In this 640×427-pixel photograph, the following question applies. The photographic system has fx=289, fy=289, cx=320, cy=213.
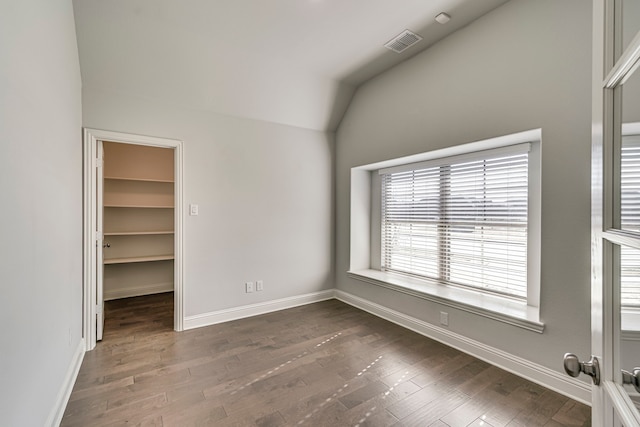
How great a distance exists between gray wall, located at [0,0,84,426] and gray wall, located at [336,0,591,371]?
2890 millimetres

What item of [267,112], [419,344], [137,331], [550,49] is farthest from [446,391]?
[267,112]

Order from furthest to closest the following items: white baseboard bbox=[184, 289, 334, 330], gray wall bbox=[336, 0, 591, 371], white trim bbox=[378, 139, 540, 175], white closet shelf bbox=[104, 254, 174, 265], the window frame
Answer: white closet shelf bbox=[104, 254, 174, 265], white baseboard bbox=[184, 289, 334, 330], white trim bbox=[378, 139, 540, 175], the window frame, gray wall bbox=[336, 0, 591, 371]

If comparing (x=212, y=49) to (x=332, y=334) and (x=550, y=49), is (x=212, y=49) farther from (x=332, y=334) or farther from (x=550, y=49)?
(x=332, y=334)

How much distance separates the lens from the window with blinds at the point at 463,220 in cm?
260

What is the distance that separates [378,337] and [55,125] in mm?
3086

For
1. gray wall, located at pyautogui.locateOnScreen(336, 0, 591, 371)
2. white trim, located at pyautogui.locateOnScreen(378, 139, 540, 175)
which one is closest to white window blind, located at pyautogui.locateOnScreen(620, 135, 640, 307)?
gray wall, located at pyautogui.locateOnScreen(336, 0, 591, 371)

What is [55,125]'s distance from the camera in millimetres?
1775

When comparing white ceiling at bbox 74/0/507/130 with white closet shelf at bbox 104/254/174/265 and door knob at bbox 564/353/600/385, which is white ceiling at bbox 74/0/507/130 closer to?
white closet shelf at bbox 104/254/174/265

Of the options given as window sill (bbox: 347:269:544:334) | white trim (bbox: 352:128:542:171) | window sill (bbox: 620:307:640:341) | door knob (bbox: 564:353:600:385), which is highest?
white trim (bbox: 352:128:542:171)

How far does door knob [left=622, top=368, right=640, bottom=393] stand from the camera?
1.86 feet

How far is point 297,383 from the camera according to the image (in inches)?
84.7

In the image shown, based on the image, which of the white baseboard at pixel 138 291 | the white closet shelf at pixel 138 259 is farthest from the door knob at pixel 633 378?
the white baseboard at pixel 138 291

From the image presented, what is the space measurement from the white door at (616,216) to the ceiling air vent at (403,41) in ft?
7.23

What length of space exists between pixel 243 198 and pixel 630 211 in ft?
10.9
